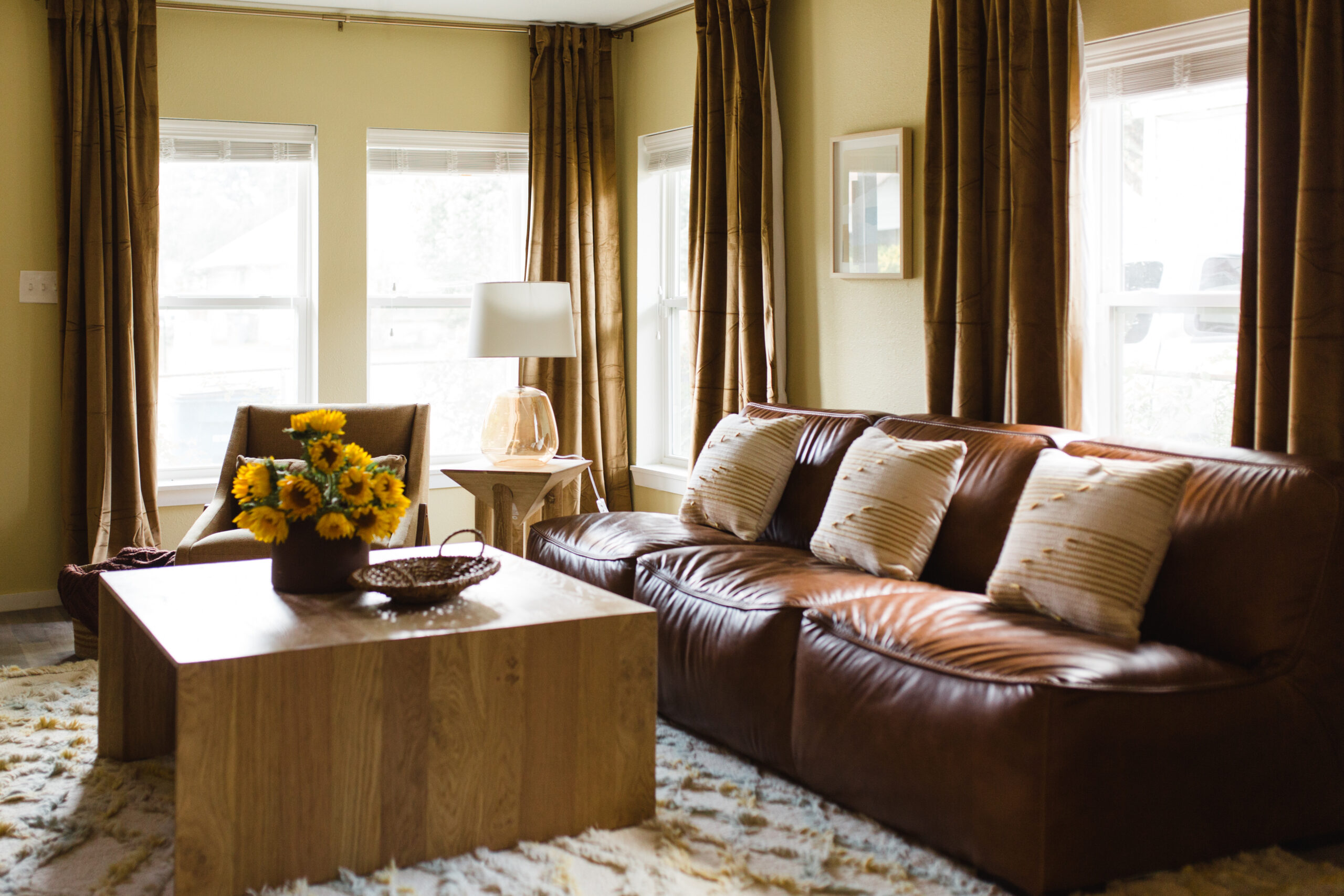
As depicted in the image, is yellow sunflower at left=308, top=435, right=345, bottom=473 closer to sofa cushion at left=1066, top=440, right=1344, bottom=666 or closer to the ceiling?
sofa cushion at left=1066, top=440, right=1344, bottom=666

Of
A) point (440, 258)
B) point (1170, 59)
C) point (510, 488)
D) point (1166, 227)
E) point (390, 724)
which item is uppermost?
point (1170, 59)

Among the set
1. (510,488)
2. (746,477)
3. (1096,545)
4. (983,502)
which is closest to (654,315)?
(510,488)

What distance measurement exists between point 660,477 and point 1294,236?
291 centimetres

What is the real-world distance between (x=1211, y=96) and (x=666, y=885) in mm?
2437

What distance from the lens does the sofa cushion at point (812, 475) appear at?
3.48 metres

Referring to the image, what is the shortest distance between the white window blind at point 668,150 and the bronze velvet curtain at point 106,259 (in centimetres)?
202

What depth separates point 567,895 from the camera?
211 cm

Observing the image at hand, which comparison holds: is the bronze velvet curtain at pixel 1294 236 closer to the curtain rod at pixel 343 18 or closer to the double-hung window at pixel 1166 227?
the double-hung window at pixel 1166 227

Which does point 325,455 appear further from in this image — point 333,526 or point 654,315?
point 654,315

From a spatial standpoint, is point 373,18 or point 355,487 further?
point 373,18

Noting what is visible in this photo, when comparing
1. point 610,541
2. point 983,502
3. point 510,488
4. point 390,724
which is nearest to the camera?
point 390,724

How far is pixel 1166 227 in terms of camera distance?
3227 millimetres

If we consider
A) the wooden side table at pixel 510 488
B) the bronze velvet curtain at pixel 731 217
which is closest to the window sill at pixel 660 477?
the bronze velvet curtain at pixel 731 217

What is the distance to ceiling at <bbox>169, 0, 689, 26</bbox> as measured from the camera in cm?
477
